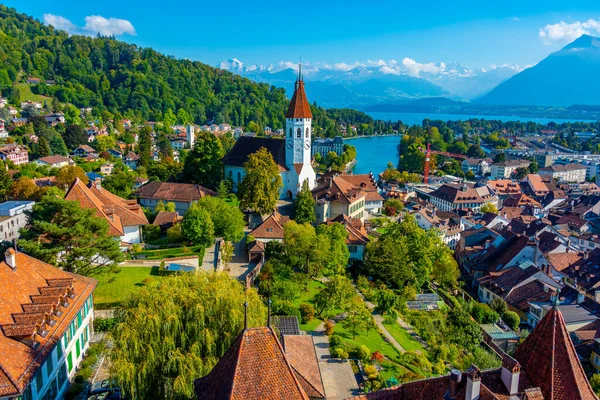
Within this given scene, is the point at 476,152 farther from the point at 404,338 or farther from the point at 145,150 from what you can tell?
the point at 404,338

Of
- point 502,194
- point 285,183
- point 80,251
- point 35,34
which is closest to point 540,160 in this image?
point 502,194

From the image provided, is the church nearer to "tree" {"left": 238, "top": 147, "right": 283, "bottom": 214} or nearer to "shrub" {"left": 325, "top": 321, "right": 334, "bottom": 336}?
"tree" {"left": 238, "top": 147, "right": 283, "bottom": 214}

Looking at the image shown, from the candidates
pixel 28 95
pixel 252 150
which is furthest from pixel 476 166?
pixel 28 95

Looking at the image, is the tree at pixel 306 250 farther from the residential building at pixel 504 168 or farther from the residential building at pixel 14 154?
the residential building at pixel 504 168

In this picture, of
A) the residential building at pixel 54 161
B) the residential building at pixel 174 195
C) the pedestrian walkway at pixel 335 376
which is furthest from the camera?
the residential building at pixel 54 161

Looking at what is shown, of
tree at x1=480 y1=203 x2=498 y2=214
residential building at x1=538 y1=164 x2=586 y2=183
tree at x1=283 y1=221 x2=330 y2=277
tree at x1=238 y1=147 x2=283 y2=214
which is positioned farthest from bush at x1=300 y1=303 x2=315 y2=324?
residential building at x1=538 y1=164 x2=586 y2=183

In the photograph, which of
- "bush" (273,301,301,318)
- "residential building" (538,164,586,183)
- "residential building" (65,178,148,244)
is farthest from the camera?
"residential building" (538,164,586,183)

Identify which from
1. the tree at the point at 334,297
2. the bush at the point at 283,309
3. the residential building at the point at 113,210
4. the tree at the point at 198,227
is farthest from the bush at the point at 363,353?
the residential building at the point at 113,210
